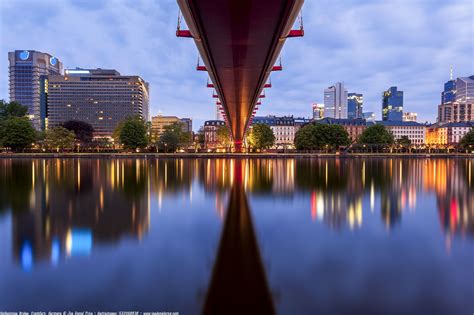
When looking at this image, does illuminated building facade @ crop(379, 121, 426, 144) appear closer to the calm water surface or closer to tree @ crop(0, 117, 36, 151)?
tree @ crop(0, 117, 36, 151)

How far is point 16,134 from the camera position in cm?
6938

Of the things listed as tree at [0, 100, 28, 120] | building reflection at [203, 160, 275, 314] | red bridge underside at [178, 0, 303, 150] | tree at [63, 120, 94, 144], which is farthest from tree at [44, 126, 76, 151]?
building reflection at [203, 160, 275, 314]

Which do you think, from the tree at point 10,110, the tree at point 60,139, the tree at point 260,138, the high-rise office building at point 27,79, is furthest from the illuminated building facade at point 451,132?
the high-rise office building at point 27,79

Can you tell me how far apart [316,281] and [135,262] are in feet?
12.9

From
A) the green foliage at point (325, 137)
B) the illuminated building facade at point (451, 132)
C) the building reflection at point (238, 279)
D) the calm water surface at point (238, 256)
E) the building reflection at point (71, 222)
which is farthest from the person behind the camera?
the illuminated building facade at point (451, 132)

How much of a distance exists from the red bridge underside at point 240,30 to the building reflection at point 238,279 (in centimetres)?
678

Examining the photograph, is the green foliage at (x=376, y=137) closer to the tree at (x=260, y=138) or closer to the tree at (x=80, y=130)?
the tree at (x=260, y=138)

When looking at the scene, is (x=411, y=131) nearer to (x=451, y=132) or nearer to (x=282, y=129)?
(x=451, y=132)

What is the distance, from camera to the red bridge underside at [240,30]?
9430 millimetres

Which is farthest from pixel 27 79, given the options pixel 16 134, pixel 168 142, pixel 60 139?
pixel 168 142

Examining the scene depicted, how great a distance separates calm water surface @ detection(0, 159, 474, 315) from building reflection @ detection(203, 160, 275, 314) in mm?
26

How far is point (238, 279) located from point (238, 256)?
4.31 feet

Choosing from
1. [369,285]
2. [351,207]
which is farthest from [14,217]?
[351,207]

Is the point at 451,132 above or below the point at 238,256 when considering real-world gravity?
above
